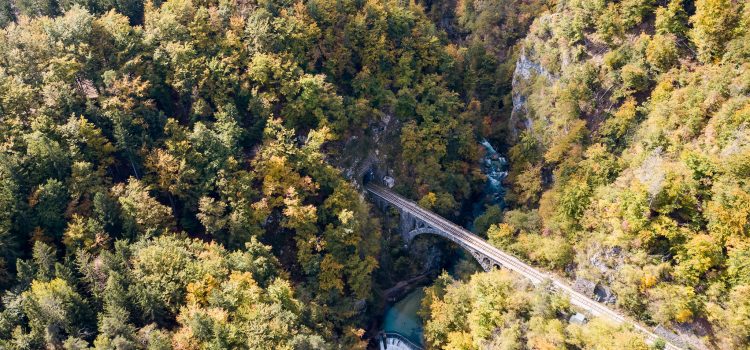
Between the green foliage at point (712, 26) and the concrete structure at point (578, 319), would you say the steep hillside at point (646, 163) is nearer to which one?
the green foliage at point (712, 26)

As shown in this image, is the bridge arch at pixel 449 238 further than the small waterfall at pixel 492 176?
No

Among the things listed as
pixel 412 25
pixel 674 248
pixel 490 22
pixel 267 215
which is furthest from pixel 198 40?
pixel 674 248

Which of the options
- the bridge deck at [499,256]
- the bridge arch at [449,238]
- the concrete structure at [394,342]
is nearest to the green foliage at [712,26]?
the bridge deck at [499,256]

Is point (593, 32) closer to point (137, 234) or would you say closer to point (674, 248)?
point (674, 248)

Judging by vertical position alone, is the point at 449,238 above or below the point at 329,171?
below

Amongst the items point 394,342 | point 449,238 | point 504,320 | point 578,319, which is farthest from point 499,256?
point 394,342

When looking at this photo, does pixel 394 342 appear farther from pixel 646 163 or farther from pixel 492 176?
Result: pixel 646 163
